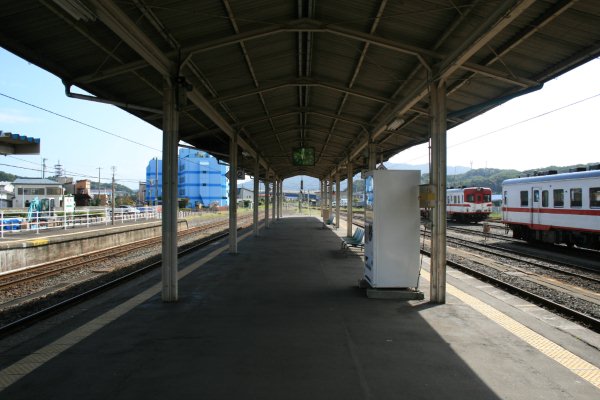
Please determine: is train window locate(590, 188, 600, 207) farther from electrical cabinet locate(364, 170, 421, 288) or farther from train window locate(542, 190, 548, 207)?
electrical cabinet locate(364, 170, 421, 288)

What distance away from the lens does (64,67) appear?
279 inches

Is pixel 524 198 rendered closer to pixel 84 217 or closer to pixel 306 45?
pixel 306 45

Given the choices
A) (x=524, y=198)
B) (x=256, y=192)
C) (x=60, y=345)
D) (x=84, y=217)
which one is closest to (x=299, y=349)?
(x=60, y=345)

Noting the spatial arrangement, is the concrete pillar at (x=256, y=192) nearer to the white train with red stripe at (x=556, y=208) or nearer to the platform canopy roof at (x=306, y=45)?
the platform canopy roof at (x=306, y=45)

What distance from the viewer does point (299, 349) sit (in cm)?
505

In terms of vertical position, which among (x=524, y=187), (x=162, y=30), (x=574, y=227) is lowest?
(x=574, y=227)

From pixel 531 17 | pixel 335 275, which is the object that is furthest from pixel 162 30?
pixel 335 275

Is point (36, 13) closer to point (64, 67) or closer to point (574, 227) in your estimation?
point (64, 67)

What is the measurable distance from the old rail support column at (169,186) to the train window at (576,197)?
1379 centimetres

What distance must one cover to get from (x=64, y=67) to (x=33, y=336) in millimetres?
4103

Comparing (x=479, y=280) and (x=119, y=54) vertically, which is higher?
(x=119, y=54)

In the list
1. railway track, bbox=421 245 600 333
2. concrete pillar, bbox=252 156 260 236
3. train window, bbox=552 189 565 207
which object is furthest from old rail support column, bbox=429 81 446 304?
concrete pillar, bbox=252 156 260 236

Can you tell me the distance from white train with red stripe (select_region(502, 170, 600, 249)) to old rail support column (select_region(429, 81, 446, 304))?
31.7 feet

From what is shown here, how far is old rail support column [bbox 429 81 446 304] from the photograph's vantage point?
7.50m
